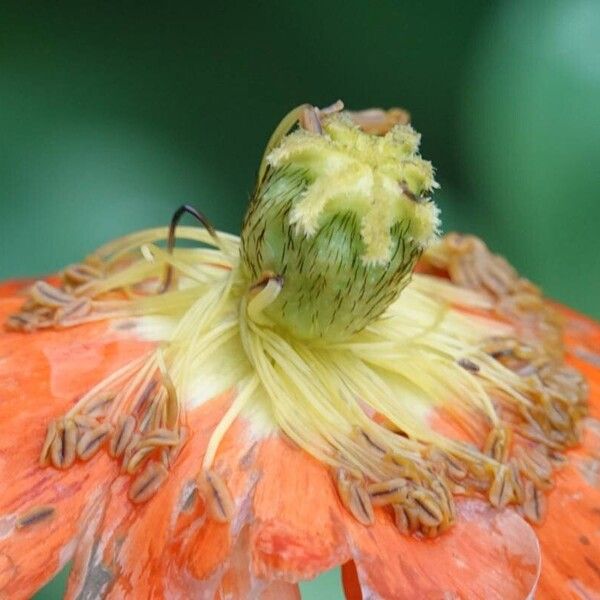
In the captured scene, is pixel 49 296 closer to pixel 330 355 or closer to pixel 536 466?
pixel 330 355

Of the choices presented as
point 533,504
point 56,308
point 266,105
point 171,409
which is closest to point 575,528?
point 533,504

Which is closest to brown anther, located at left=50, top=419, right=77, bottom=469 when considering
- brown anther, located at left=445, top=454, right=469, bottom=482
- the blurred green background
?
brown anther, located at left=445, top=454, right=469, bottom=482

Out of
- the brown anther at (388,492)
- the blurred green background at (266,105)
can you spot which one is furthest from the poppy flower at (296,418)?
the blurred green background at (266,105)

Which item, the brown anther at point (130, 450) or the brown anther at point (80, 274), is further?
the brown anther at point (80, 274)

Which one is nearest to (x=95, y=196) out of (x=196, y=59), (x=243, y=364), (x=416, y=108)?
(x=196, y=59)

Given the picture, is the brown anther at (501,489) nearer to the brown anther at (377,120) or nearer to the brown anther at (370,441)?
the brown anther at (370,441)

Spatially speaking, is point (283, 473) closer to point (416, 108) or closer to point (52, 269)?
point (52, 269)

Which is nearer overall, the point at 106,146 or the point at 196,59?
the point at 106,146
